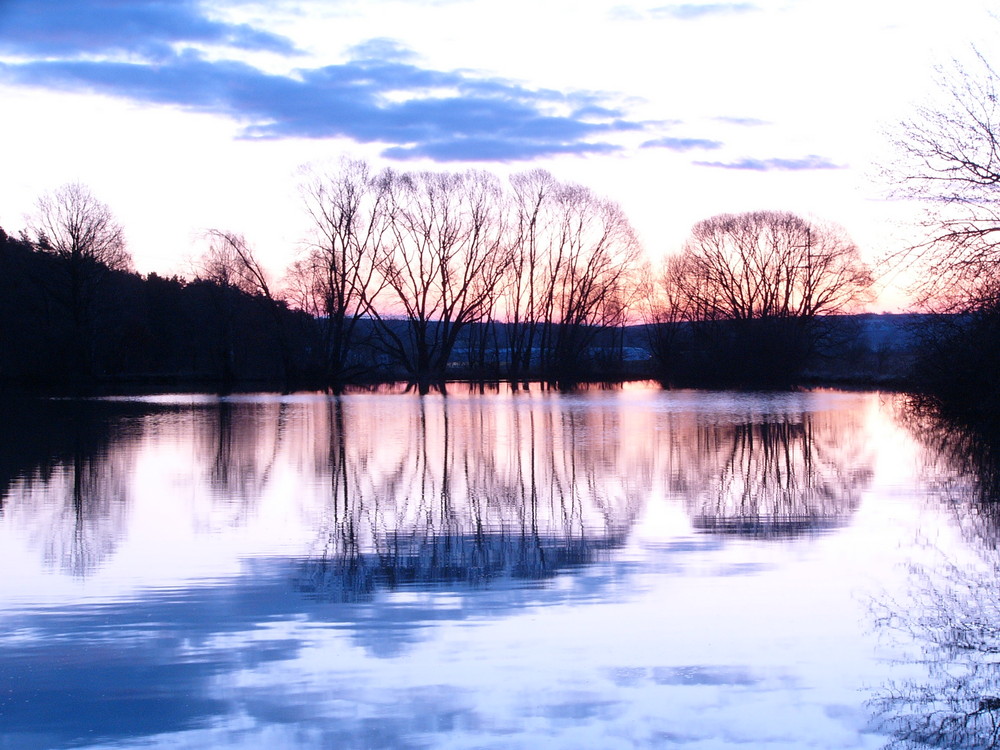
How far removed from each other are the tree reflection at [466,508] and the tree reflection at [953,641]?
2422 millimetres

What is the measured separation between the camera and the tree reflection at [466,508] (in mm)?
6973

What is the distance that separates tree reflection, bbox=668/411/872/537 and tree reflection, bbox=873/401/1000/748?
1386 mm

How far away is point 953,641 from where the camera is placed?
512 centimetres

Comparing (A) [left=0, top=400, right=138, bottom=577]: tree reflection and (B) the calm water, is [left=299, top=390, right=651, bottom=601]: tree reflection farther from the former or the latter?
(A) [left=0, top=400, right=138, bottom=577]: tree reflection

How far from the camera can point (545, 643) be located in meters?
5.12

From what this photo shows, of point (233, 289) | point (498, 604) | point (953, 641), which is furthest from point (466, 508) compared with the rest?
point (233, 289)

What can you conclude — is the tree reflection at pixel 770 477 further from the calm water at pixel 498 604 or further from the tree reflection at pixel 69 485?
the tree reflection at pixel 69 485

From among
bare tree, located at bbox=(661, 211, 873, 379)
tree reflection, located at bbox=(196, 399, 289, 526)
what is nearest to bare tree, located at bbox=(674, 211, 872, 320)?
bare tree, located at bbox=(661, 211, 873, 379)

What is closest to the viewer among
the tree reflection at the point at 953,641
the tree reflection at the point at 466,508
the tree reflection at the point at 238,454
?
the tree reflection at the point at 953,641

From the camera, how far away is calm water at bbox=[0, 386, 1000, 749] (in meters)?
4.14

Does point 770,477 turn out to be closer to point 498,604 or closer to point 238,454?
point 498,604

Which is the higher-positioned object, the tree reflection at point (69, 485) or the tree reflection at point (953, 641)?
the tree reflection at point (69, 485)

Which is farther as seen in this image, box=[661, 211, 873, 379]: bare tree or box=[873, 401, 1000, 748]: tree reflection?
box=[661, 211, 873, 379]: bare tree

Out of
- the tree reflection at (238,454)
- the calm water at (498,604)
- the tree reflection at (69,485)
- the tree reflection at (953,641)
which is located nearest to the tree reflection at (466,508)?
the calm water at (498,604)
